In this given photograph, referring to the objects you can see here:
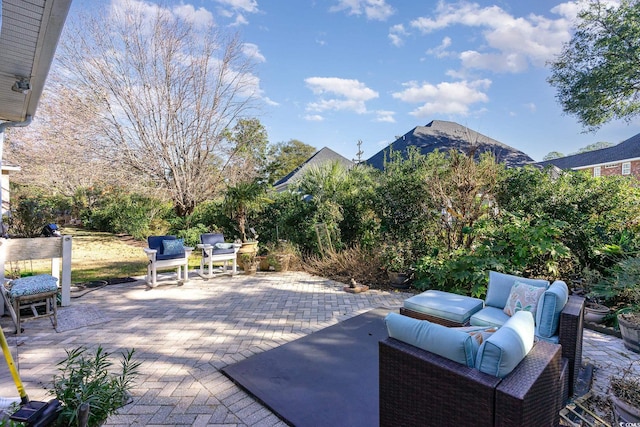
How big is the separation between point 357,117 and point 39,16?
12140mm

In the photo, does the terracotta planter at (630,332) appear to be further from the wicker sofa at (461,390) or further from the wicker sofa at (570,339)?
the wicker sofa at (461,390)

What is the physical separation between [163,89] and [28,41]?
8.70 meters

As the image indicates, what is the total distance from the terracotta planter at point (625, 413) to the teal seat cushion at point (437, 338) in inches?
47.8

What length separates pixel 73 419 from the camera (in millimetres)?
1459

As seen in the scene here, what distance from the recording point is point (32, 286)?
12.1 feet

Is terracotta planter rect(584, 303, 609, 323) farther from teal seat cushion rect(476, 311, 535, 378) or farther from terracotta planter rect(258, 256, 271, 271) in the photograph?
terracotta planter rect(258, 256, 271, 271)

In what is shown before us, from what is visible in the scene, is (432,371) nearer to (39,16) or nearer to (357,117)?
(39,16)

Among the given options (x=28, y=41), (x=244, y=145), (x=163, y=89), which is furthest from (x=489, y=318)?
(x=163, y=89)

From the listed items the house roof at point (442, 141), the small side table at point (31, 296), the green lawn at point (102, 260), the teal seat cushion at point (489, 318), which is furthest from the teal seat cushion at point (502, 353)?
the house roof at point (442, 141)

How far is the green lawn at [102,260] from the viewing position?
6.70 metres

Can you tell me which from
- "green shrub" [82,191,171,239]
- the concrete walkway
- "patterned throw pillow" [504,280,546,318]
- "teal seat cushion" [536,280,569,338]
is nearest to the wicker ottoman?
"patterned throw pillow" [504,280,546,318]

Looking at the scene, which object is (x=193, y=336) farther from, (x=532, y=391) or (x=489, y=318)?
(x=532, y=391)

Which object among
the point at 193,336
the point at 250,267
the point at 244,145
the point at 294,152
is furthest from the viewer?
the point at 294,152

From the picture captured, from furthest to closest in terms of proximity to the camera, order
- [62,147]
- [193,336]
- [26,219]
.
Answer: [62,147] < [26,219] < [193,336]
